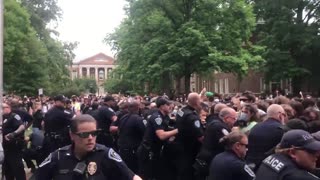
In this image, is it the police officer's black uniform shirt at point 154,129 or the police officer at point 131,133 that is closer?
the police officer's black uniform shirt at point 154,129

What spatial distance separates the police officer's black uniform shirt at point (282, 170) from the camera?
427 cm

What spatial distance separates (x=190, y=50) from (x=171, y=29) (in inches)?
108

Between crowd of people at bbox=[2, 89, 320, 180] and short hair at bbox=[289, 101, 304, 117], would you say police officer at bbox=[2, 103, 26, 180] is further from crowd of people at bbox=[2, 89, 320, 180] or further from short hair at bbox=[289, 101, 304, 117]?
short hair at bbox=[289, 101, 304, 117]

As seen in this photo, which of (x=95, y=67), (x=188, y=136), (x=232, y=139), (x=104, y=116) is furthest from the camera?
(x=95, y=67)

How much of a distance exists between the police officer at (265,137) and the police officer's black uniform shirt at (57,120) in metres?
5.15

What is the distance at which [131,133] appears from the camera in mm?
10977

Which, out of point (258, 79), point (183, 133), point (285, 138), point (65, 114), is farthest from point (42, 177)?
point (258, 79)

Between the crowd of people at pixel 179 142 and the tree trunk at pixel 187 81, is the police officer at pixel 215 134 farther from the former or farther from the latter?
the tree trunk at pixel 187 81

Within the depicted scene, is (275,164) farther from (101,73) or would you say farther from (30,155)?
(101,73)

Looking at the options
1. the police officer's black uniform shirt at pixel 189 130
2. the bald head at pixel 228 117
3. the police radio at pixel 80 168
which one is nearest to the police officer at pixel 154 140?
the police officer's black uniform shirt at pixel 189 130

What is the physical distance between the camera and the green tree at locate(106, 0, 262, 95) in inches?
1513

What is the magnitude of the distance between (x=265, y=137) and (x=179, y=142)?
2.51 metres

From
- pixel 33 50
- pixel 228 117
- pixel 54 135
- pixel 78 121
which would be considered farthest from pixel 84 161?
pixel 33 50

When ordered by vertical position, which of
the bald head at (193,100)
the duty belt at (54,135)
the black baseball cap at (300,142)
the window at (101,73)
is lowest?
the duty belt at (54,135)
